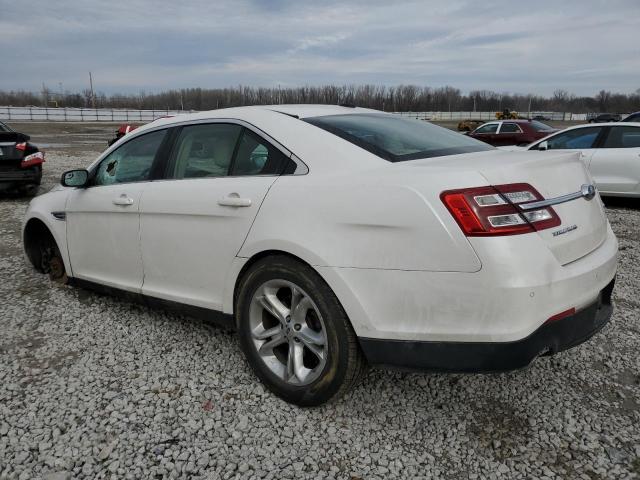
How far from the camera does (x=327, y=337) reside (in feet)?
8.09

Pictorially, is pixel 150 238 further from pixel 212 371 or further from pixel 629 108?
pixel 629 108

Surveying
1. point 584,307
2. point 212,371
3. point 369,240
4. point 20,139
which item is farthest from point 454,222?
point 20,139

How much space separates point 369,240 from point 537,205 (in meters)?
0.73

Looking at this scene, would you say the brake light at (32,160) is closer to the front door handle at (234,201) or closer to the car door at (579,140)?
the front door handle at (234,201)

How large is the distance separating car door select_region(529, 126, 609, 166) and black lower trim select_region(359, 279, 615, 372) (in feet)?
23.4

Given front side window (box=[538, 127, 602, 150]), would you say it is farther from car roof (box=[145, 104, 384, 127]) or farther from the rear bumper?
the rear bumper

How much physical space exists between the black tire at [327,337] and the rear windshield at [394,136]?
2.35 feet

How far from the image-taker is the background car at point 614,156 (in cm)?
816

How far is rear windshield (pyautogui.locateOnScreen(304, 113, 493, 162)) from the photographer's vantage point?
266 cm

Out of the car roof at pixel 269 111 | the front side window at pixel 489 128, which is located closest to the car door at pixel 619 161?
the car roof at pixel 269 111

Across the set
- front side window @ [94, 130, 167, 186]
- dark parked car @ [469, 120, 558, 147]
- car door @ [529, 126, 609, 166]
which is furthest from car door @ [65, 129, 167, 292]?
dark parked car @ [469, 120, 558, 147]

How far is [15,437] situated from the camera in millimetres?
2482

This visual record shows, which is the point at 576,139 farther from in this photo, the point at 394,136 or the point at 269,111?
the point at 269,111

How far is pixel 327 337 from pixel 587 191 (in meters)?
1.49
